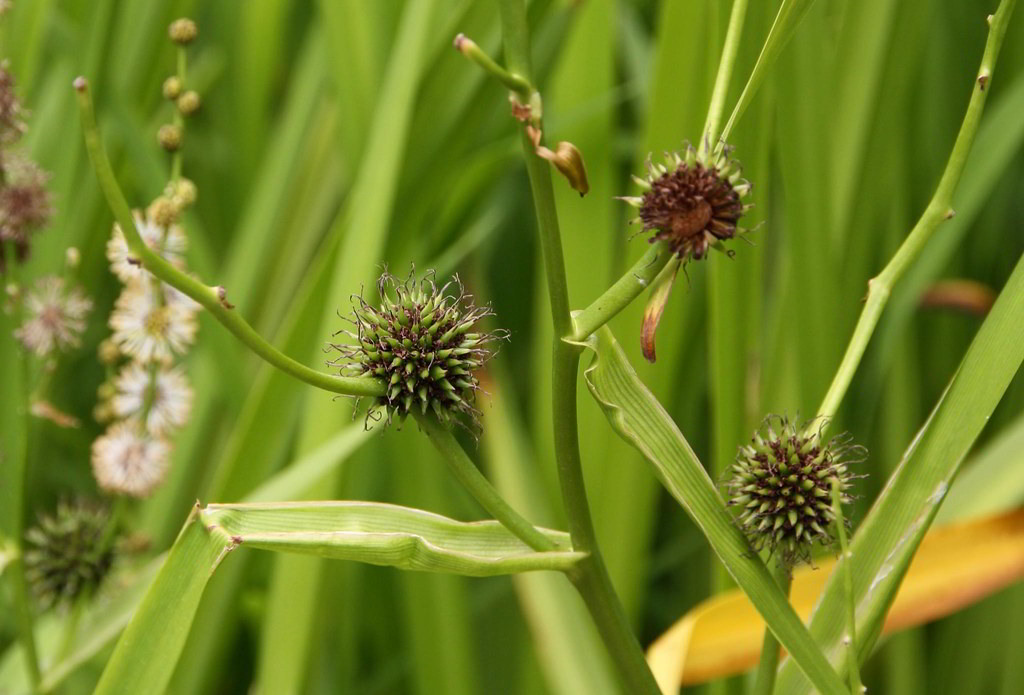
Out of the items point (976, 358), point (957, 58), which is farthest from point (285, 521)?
Answer: point (957, 58)

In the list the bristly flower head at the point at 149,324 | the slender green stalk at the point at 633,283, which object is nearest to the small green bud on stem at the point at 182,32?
the bristly flower head at the point at 149,324

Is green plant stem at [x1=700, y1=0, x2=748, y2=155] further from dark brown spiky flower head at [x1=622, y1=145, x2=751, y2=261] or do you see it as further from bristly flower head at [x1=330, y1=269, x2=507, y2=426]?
bristly flower head at [x1=330, y1=269, x2=507, y2=426]

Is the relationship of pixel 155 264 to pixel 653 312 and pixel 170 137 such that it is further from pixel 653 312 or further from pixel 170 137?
pixel 170 137

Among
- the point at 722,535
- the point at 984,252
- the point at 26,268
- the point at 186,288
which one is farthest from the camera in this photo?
the point at 984,252

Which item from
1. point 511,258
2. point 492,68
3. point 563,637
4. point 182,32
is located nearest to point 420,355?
point 492,68

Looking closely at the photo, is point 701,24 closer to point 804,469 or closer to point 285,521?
point 804,469

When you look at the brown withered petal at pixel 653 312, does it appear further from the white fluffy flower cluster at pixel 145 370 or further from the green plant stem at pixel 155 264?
the white fluffy flower cluster at pixel 145 370
